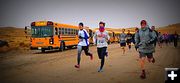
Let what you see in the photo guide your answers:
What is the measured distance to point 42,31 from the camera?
76.1 ft

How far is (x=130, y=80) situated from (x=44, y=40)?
52.7 feet

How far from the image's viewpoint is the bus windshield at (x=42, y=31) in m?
23.1

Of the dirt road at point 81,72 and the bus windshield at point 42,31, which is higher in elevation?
the bus windshield at point 42,31

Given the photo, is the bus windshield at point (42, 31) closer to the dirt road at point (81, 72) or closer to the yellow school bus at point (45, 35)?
the yellow school bus at point (45, 35)

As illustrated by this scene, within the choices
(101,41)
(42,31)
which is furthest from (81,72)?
(42,31)

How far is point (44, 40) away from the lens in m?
23.1

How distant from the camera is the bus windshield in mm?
23062

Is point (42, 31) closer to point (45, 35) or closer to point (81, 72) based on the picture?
point (45, 35)

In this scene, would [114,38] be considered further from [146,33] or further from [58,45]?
[146,33]

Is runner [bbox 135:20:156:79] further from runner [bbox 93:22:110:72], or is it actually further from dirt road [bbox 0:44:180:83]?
runner [bbox 93:22:110:72]

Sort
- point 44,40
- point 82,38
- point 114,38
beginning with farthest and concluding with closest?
point 114,38, point 44,40, point 82,38

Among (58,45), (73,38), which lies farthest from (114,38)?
(58,45)

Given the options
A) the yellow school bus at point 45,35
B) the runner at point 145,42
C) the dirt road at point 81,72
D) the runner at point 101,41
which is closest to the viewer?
the dirt road at point 81,72

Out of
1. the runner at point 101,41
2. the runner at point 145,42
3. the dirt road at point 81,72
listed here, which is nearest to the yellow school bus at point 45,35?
the dirt road at point 81,72
